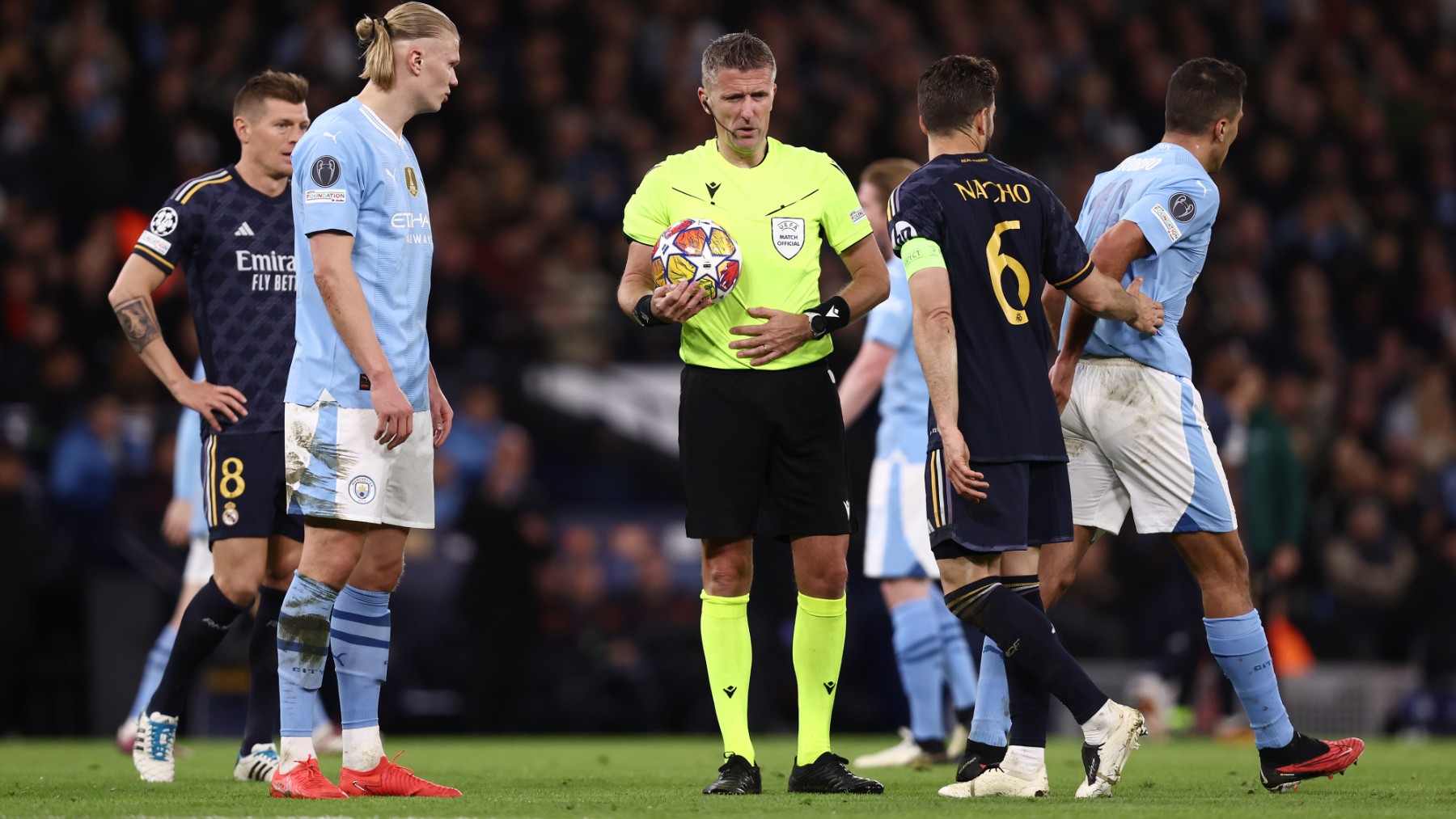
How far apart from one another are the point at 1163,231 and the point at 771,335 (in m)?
1.48

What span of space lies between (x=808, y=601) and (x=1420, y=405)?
11226 millimetres

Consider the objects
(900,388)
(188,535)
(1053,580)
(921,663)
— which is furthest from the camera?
(188,535)

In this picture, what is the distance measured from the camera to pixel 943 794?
580 centimetres

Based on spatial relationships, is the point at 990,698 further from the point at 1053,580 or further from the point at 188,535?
the point at 188,535

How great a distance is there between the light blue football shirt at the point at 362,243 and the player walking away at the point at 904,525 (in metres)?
2.75

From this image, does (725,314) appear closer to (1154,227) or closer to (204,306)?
(1154,227)

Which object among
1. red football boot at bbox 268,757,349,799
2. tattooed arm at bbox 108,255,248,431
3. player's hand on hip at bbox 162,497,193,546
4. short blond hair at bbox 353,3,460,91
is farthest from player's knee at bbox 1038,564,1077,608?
player's hand on hip at bbox 162,497,193,546

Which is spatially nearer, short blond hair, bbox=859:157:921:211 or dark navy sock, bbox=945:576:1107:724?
dark navy sock, bbox=945:576:1107:724

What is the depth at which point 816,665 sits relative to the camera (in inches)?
234

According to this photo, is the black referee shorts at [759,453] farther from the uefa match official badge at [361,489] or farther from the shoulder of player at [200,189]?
the shoulder of player at [200,189]

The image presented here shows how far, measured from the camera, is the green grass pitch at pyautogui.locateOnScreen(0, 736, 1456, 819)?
521cm

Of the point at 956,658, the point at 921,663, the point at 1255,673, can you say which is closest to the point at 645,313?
the point at 1255,673

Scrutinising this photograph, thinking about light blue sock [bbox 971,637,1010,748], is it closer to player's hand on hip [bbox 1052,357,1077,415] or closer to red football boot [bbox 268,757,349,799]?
player's hand on hip [bbox 1052,357,1077,415]

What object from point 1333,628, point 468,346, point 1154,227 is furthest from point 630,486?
point 1154,227
